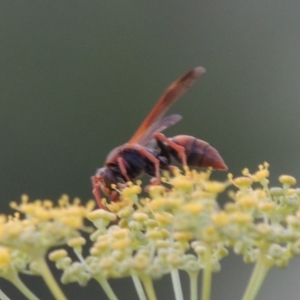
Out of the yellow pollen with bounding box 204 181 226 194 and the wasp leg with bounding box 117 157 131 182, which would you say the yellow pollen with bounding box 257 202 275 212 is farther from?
the wasp leg with bounding box 117 157 131 182

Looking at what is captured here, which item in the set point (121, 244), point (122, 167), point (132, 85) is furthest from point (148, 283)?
point (132, 85)

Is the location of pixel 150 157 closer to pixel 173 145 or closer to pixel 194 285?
pixel 173 145

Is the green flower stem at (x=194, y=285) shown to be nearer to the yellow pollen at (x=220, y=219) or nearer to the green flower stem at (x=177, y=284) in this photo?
the green flower stem at (x=177, y=284)

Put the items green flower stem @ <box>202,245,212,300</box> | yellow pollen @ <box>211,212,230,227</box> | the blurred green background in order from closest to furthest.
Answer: yellow pollen @ <box>211,212,230,227</box> → green flower stem @ <box>202,245,212,300</box> → the blurred green background

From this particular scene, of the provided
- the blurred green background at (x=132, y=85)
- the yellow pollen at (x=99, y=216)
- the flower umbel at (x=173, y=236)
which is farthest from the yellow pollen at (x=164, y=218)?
the blurred green background at (x=132, y=85)

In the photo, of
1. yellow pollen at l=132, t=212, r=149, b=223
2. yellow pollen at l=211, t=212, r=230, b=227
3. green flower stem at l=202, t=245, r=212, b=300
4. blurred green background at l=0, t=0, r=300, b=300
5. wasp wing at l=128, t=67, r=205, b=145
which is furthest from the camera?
blurred green background at l=0, t=0, r=300, b=300

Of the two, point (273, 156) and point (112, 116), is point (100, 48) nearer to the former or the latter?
point (112, 116)

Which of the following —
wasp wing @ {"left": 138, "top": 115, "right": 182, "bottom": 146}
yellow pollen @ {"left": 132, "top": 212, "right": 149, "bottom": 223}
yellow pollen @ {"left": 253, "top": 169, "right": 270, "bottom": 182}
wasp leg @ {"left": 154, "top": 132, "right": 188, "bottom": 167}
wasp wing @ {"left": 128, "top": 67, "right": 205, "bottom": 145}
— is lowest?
yellow pollen @ {"left": 132, "top": 212, "right": 149, "bottom": 223}

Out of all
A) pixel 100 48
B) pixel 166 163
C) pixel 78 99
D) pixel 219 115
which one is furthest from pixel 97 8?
pixel 166 163

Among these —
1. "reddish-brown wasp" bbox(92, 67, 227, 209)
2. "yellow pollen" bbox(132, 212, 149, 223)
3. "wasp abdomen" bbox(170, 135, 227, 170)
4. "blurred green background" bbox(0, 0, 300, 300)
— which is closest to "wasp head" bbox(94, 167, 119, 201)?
"reddish-brown wasp" bbox(92, 67, 227, 209)
